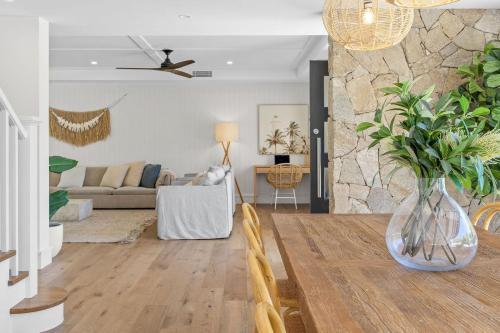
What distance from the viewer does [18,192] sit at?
3061 millimetres

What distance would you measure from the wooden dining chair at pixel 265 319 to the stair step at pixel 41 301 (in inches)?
90.1

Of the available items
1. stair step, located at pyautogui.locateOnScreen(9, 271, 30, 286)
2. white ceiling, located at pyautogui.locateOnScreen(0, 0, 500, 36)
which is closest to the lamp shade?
white ceiling, located at pyautogui.locateOnScreen(0, 0, 500, 36)

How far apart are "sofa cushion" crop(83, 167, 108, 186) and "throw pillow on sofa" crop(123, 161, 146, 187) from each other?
1.77ft

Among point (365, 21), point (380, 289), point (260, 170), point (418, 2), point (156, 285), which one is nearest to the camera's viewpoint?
point (380, 289)

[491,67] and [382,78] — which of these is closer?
[491,67]

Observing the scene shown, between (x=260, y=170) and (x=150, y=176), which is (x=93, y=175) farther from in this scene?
(x=260, y=170)

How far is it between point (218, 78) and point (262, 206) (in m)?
2.56

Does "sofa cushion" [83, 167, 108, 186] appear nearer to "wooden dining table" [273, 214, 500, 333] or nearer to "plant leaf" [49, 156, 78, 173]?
"plant leaf" [49, 156, 78, 173]

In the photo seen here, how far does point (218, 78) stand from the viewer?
8727 mm

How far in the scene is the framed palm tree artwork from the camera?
9.26m

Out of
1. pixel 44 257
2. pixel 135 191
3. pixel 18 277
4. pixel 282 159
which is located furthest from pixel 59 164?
pixel 282 159

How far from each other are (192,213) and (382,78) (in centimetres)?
274

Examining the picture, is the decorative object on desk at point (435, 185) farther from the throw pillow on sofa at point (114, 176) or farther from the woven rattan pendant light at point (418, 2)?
the throw pillow on sofa at point (114, 176)

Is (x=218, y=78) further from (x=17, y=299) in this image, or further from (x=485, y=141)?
(x=485, y=141)
